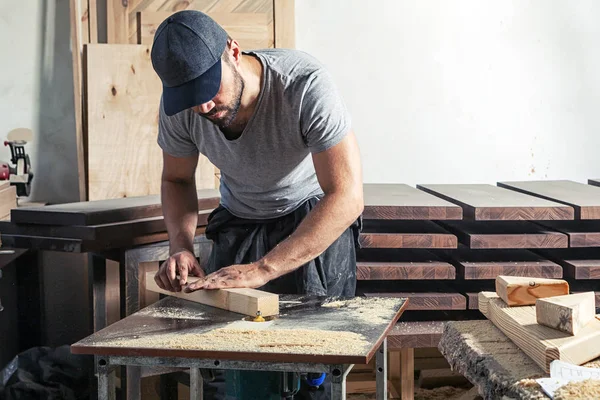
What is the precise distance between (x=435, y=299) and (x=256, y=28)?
1.92 m

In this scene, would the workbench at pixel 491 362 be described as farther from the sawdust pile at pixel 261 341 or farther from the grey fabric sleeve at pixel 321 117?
the grey fabric sleeve at pixel 321 117

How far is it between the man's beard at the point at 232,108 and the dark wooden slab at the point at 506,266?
1.29m

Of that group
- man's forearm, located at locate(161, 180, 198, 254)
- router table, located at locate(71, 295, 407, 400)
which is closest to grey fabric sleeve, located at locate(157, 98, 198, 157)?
man's forearm, located at locate(161, 180, 198, 254)

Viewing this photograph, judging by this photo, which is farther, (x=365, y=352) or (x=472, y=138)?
(x=472, y=138)

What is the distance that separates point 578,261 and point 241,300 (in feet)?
5.34

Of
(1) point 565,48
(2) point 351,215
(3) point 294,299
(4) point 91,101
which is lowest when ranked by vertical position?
(3) point 294,299

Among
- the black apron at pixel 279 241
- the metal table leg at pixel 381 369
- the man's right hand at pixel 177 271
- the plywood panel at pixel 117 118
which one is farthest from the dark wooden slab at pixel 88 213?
the metal table leg at pixel 381 369

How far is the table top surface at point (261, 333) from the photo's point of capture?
1.78 metres

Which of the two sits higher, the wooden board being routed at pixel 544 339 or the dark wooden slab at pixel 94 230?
the dark wooden slab at pixel 94 230

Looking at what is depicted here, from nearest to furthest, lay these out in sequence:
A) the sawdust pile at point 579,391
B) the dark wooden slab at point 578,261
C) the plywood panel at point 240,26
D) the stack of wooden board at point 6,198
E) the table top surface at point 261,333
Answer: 1. the sawdust pile at point 579,391
2. the table top surface at point 261,333
3. the dark wooden slab at point 578,261
4. the stack of wooden board at point 6,198
5. the plywood panel at point 240,26

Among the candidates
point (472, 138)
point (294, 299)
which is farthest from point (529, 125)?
point (294, 299)

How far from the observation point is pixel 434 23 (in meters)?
4.45

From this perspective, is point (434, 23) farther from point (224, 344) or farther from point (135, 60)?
point (224, 344)

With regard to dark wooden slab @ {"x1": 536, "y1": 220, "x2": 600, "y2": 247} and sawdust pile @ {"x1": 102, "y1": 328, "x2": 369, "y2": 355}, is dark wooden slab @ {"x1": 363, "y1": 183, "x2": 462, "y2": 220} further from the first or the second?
sawdust pile @ {"x1": 102, "y1": 328, "x2": 369, "y2": 355}
